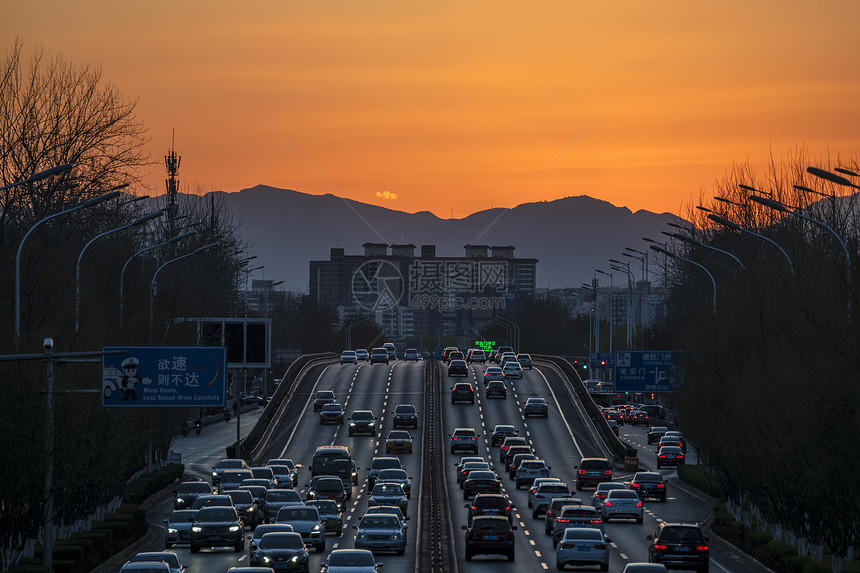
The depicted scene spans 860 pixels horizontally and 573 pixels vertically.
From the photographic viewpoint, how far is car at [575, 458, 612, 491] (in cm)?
6706

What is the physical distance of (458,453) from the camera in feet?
277

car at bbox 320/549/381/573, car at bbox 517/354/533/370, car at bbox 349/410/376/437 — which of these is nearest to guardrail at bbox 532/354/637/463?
car at bbox 517/354/533/370

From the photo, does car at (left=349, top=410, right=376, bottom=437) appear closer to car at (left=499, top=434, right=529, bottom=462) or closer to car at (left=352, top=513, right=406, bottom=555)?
car at (left=499, top=434, right=529, bottom=462)

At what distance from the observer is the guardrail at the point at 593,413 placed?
84.4 metres

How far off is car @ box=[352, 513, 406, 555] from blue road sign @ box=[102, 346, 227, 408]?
6.92 m

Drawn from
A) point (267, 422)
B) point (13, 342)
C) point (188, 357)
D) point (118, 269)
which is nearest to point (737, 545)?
point (188, 357)

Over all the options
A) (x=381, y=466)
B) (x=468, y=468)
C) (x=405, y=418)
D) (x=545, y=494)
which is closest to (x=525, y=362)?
(x=405, y=418)

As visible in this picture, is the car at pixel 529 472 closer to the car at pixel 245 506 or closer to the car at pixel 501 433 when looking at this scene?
the car at pixel 501 433

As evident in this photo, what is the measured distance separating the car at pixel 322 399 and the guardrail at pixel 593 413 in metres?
19.8

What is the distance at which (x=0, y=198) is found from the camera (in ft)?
173

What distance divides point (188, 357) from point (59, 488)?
5.38 metres

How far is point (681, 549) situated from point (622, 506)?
15.5 meters

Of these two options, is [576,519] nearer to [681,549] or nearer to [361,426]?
[681,549]

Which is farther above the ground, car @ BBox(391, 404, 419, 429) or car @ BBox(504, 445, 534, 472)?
car @ BBox(391, 404, 419, 429)
